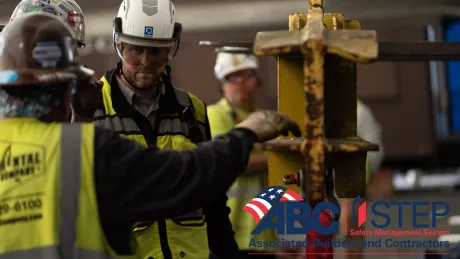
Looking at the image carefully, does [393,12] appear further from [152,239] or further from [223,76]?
[152,239]

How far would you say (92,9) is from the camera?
805 centimetres

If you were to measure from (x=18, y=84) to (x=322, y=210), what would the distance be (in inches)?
40.3

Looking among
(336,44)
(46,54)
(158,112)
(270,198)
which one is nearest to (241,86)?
(158,112)

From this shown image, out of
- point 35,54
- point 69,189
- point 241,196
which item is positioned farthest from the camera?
point 241,196

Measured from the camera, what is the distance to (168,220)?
3363 mm

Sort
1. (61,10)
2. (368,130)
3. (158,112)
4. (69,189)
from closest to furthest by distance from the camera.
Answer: (69,189) < (158,112) < (61,10) < (368,130)

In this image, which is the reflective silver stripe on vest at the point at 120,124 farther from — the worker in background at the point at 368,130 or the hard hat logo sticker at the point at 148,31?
the worker in background at the point at 368,130

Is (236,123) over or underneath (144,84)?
underneath

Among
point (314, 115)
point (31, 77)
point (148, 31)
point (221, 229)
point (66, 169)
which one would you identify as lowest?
point (221, 229)

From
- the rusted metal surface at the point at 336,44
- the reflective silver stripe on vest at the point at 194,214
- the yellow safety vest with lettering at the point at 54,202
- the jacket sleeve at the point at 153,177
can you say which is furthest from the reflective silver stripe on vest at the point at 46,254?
the reflective silver stripe on vest at the point at 194,214

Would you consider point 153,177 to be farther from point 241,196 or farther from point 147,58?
point 241,196

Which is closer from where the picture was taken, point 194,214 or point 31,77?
point 31,77

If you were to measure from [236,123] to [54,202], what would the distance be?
3400mm

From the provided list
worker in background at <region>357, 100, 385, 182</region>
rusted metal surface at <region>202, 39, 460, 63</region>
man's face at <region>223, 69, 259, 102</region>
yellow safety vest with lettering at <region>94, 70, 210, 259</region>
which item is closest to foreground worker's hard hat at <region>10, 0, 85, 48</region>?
yellow safety vest with lettering at <region>94, 70, 210, 259</region>
